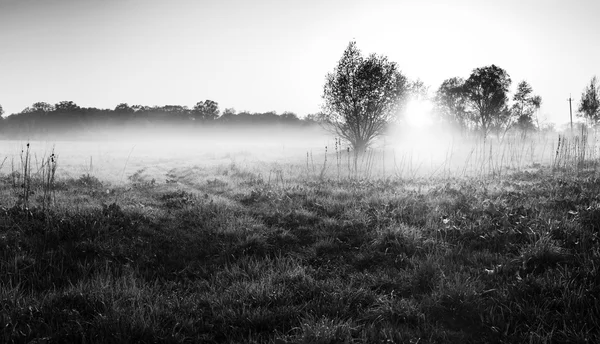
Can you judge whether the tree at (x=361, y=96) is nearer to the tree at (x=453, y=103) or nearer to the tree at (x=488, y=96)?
the tree at (x=488, y=96)

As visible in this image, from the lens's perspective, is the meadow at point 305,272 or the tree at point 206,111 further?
the tree at point 206,111

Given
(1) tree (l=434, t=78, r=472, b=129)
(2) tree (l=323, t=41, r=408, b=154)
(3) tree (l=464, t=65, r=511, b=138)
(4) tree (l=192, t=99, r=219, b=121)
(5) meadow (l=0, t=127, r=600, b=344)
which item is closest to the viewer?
(5) meadow (l=0, t=127, r=600, b=344)

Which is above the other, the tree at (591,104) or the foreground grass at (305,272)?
the tree at (591,104)

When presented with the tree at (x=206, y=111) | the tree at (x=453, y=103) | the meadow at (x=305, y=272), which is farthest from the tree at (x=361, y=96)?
the tree at (x=206, y=111)

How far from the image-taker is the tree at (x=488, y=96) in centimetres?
3747

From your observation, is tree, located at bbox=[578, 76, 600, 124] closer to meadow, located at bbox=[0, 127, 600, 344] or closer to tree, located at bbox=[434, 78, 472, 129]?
tree, located at bbox=[434, 78, 472, 129]

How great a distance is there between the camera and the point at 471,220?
6.07 m

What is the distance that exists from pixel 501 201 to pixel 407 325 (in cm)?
528

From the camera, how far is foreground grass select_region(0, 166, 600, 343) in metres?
3.04

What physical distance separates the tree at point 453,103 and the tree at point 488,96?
155 cm

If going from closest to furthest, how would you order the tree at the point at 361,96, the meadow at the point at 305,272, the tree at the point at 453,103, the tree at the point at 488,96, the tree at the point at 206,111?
the meadow at the point at 305,272
the tree at the point at 361,96
the tree at the point at 488,96
the tree at the point at 453,103
the tree at the point at 206,111

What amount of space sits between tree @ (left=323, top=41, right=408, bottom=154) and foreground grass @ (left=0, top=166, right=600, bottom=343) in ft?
58.7

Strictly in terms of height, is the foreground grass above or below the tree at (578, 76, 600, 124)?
below

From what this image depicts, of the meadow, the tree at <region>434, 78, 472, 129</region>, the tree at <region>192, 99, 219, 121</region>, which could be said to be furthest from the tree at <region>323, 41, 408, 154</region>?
the tree at <region>192, 99, 219, 121</region>
